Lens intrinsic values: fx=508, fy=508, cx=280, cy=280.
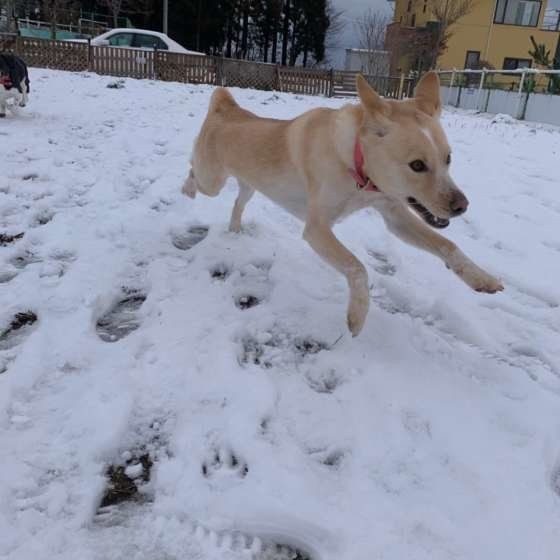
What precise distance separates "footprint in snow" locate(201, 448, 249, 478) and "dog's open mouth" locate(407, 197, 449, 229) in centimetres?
146

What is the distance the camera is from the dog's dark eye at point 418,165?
7.73 ft

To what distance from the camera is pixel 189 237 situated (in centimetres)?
393

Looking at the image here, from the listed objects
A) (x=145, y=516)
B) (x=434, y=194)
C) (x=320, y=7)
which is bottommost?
(x=145, y=516)

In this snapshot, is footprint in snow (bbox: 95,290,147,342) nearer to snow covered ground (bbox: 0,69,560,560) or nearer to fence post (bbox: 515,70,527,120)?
snow covered ground (bbox: 0,69,560,560)

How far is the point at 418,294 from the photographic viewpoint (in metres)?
3.16

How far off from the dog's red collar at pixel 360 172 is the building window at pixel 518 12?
111ft

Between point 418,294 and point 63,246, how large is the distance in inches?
94.8

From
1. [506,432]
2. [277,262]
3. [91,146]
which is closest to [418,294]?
[277,262]

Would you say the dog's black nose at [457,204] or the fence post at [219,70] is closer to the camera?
the dog's black nose at [457,204]

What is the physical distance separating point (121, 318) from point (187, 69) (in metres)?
17.5

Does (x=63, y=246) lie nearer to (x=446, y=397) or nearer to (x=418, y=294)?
(x=418, y=294)

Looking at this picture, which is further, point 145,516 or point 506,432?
point 506,432

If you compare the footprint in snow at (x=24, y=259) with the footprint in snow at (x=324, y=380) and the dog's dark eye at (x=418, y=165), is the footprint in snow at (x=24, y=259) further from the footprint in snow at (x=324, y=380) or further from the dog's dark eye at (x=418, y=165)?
the dog's dark eye at (x=418, y=165)

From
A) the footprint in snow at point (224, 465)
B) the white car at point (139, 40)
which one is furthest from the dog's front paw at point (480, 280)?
the white car at point (139, 40)
